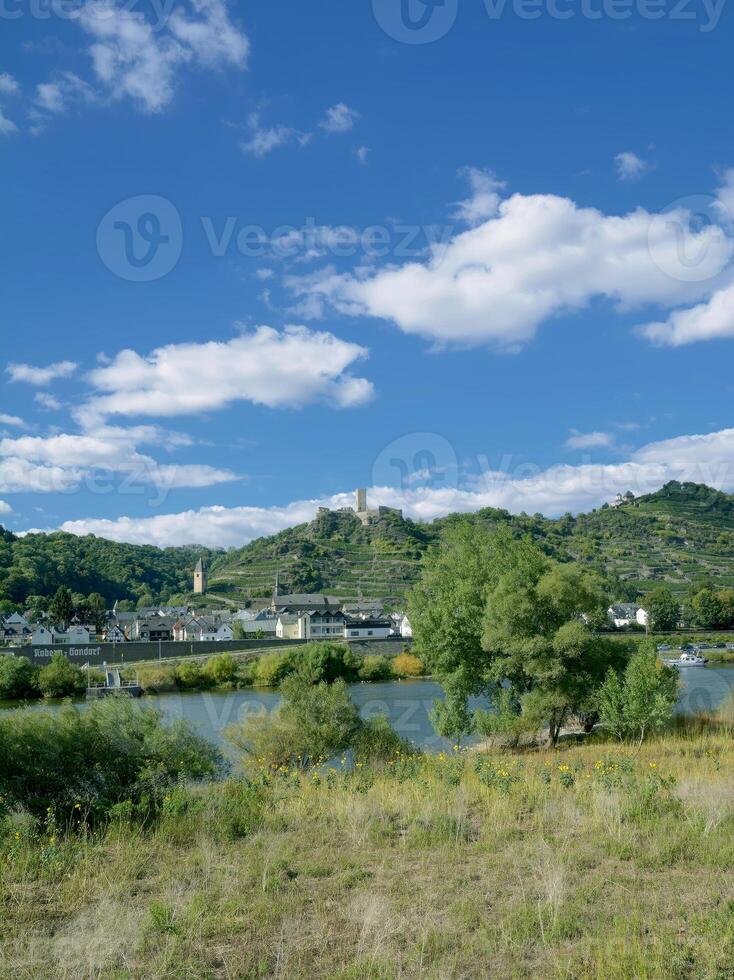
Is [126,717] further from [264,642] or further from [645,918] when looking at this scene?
[264,642]

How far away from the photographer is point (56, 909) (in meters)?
5.54

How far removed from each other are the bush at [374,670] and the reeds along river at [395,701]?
2.14 metres

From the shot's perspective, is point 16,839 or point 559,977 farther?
point 16,839

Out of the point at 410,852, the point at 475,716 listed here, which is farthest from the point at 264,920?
the point at 475,716

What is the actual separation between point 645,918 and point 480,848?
2000mm

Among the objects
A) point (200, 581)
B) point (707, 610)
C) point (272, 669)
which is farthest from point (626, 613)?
point (200, 581)

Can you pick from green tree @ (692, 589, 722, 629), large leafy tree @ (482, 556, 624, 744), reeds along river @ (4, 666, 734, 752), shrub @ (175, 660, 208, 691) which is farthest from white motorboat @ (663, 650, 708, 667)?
large leafy tree @ (482, 556, 624, 744)

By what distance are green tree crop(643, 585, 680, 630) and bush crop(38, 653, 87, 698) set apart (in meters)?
78.6

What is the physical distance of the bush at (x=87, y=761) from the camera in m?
8.31

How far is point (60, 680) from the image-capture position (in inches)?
2124

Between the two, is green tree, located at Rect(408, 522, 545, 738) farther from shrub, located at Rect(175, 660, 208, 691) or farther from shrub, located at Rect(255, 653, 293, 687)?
shrub, located at Rect(175, 660, 208, 691)

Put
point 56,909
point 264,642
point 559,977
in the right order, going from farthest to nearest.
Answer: point 264,642, point 56,909, point 559,977

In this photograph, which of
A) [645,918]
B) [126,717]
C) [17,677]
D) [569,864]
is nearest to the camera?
[645,918]

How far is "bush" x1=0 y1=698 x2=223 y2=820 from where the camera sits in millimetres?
8312
